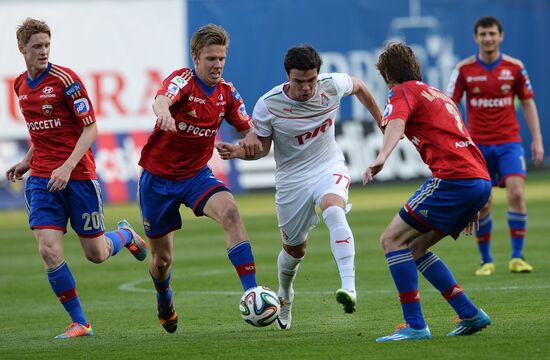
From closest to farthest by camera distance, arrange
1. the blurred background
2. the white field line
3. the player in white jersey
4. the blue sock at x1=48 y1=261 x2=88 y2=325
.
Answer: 1. the player in white jersey
2. the blue sock at x1=48 y1=261 x2=88 y2=325
3. the white field line
4. the blurred background

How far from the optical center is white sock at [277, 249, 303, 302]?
9.54 metres

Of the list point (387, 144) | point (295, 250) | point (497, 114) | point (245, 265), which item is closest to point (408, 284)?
point (387, 144)

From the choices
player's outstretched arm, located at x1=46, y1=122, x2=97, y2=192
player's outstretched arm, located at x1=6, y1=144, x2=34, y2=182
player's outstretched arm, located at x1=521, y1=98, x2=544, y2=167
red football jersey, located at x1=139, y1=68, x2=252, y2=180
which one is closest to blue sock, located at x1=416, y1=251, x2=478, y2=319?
red football jersey, located at x1=139, y1=68, x2=252, y2=180

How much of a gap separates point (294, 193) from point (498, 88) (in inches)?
194

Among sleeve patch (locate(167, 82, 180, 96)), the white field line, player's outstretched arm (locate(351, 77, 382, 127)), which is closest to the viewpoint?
sleeve patch (locate(167, 82, 180, 96))

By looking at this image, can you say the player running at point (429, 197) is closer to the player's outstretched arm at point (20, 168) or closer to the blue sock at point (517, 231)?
the player's outstretched arm at point (20, 168)

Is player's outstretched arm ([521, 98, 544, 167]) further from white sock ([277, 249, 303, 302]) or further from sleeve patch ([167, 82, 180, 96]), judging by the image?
sleeve patch ([167, 82, 180, 96])

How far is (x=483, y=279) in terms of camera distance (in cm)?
1214

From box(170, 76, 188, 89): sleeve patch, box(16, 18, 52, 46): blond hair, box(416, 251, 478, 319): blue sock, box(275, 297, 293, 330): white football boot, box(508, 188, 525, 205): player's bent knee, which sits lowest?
box(508, 188, 525, 205): player's bent knee

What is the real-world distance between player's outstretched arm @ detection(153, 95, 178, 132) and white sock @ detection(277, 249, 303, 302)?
1.68 m

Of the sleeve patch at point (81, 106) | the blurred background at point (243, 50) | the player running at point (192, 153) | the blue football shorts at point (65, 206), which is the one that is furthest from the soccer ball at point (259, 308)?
the blurred background at point (243, 50)

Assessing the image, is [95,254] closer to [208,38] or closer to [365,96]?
[208,38]

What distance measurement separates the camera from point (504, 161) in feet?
43.3

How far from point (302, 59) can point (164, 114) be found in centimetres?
111
